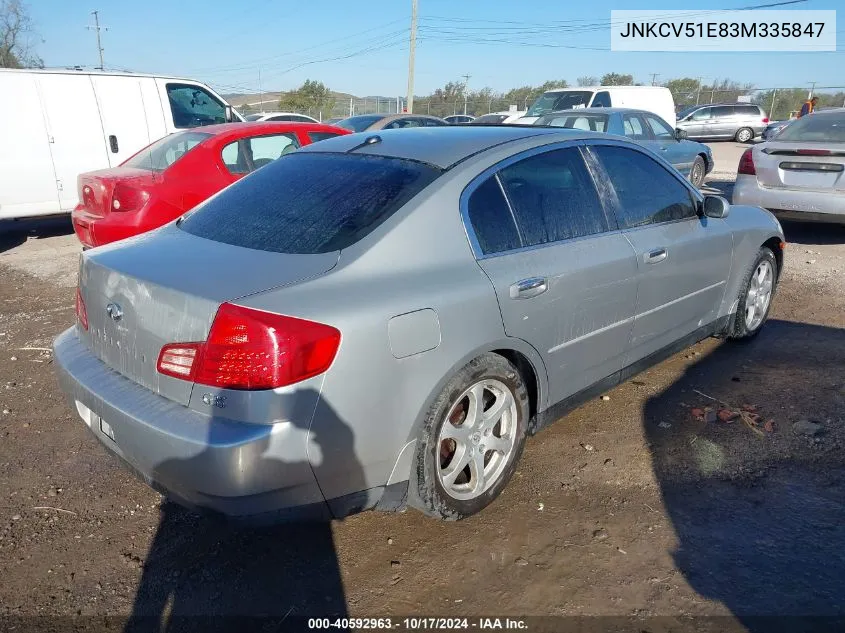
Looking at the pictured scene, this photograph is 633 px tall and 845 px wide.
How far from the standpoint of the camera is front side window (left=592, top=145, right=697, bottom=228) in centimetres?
358

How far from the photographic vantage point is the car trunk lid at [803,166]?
7211 mm

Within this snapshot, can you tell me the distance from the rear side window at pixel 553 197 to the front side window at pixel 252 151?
13.4 ft

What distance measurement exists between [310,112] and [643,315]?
4174 cm

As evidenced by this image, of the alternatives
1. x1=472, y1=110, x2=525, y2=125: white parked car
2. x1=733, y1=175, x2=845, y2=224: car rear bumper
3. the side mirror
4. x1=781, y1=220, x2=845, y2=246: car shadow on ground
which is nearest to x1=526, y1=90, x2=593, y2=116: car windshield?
x1=472, y1=110, x2=525, y2=125: white parked car

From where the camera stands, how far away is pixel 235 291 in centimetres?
227

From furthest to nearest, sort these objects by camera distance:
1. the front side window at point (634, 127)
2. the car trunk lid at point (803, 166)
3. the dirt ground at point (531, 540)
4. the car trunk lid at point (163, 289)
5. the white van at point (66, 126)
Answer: the front side window at point (634, 127) → the white van at point (66, 126) → the car trunk lid at point (803, 166) → the dirt ground at point (531, 540) → the car trunk lid at point (163, 289)

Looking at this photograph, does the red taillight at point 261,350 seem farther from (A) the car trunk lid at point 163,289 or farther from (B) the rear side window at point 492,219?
(B) the rear side window at point 492,219

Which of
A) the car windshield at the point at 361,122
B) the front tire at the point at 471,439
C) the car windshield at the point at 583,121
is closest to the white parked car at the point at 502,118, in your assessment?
the car windshield at the point at 361,122

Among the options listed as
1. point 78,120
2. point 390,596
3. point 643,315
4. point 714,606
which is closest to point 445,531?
point 390,596

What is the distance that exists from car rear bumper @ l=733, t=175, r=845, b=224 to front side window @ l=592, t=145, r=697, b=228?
3.92 m

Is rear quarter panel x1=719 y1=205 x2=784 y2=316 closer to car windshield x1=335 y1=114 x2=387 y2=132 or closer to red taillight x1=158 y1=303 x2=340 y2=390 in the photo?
red taillight x1=158 y1=303 x2=340 y2=390

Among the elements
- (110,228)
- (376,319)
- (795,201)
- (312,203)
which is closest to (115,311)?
(312,203)

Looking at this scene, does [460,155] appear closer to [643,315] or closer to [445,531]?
[643,315]

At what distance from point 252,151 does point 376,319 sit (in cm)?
517
